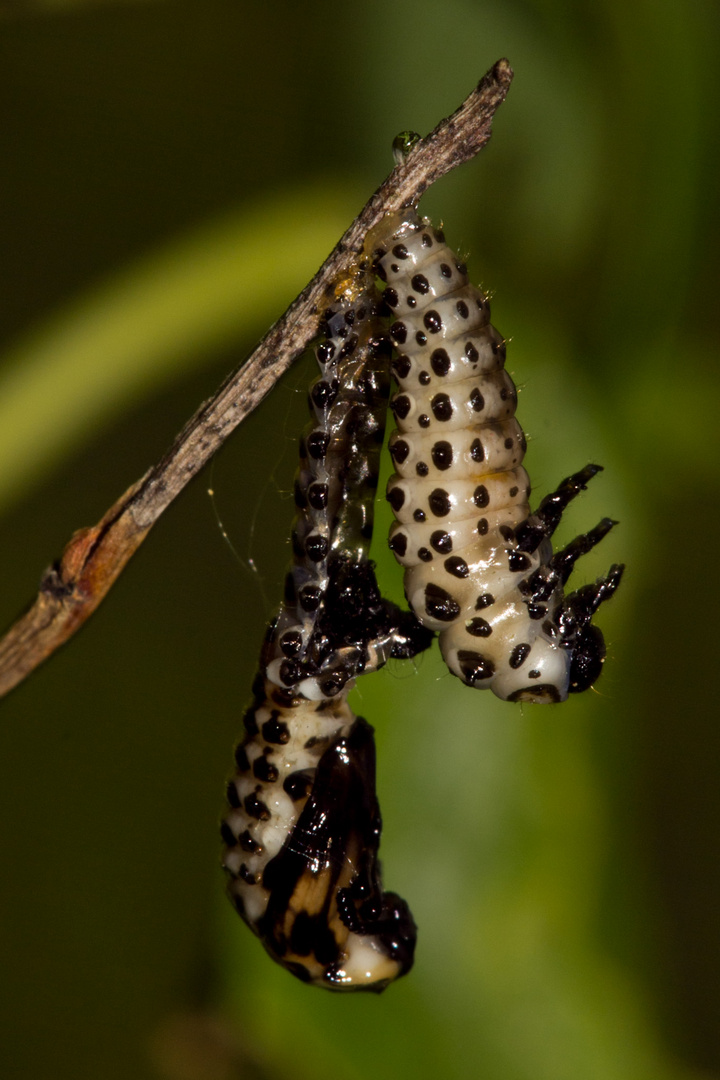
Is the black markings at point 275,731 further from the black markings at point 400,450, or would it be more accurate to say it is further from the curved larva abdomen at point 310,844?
the black markings at point 400,450

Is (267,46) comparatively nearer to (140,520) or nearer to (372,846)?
(140,520)

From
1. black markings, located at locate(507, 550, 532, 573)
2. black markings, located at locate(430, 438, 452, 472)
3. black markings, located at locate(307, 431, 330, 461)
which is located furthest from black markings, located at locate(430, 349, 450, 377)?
black markings, located at locate(507, 550, 532, 573)

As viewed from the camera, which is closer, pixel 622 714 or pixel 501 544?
pixel 501 544

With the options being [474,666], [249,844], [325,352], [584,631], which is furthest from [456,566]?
[249,844]

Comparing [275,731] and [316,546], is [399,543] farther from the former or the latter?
[275,731]

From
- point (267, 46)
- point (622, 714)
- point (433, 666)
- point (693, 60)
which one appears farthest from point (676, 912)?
point (267, 46)

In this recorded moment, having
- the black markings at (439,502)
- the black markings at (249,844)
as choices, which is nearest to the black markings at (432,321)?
the black markings at (439,502)
